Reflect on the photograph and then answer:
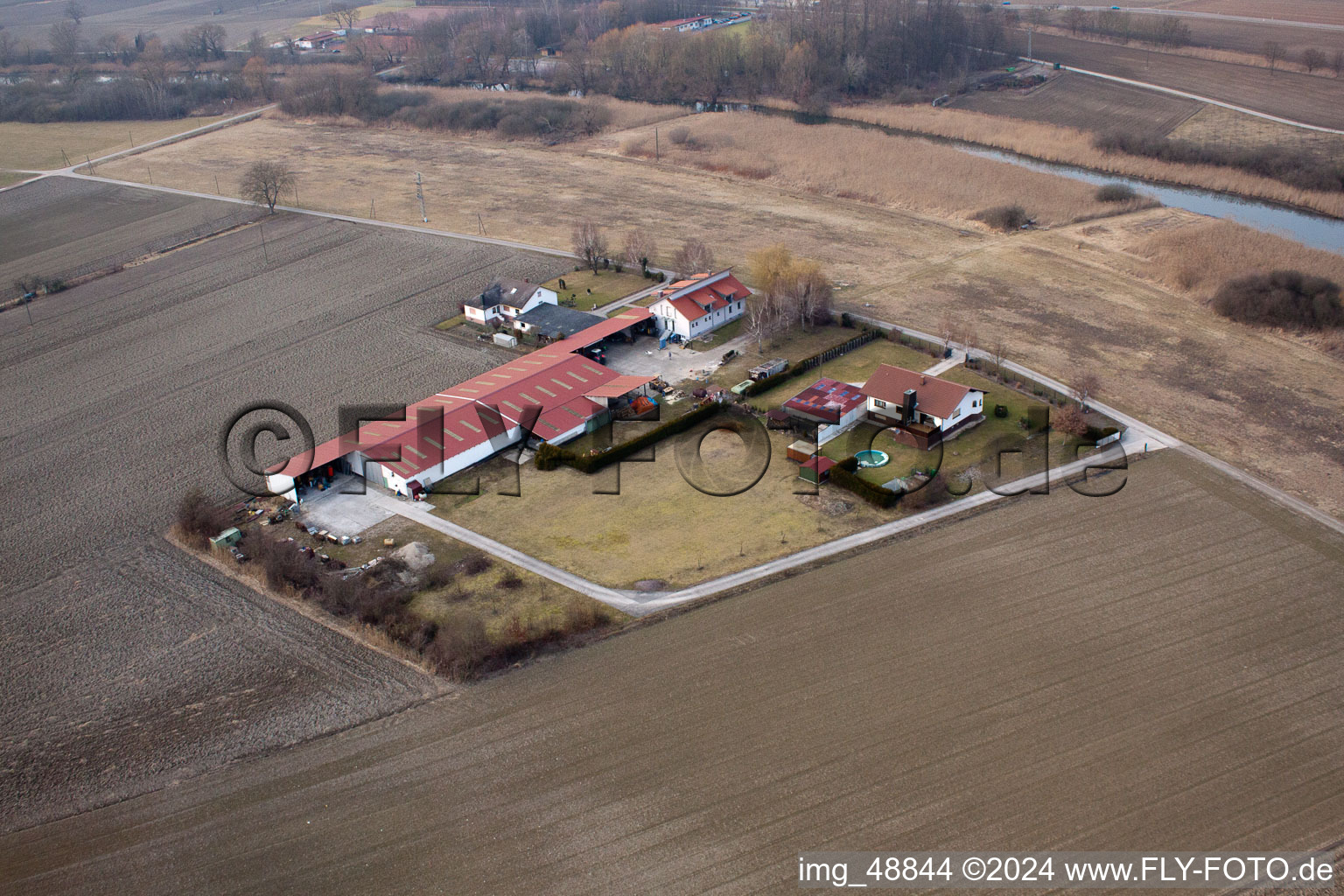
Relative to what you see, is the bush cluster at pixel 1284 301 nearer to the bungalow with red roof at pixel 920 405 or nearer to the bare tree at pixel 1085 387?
the bare tree at pixel 1085 387

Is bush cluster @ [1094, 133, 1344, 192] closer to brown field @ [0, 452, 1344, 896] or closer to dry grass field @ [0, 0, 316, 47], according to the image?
brown field @ [0, 452, 1344, 896]

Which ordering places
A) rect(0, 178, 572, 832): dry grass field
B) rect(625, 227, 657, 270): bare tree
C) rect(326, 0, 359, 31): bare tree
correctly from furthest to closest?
rect(326, 0, 359, 31): bare tree, rect(625, 227, 657, 270): bare tree, rect(0, 178, 572, 832): dry grass field

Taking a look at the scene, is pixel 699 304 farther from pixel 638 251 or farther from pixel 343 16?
pixel 343 16

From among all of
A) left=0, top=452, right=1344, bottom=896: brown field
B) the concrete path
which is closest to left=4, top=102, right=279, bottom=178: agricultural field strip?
the concrete path

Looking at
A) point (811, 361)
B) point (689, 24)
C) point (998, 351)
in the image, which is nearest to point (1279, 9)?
point (689, 24)

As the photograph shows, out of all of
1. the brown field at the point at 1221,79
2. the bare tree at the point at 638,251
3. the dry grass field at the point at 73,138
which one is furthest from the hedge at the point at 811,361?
the dry grass field at the point at 73,138

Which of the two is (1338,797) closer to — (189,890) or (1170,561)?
(1170,561)
